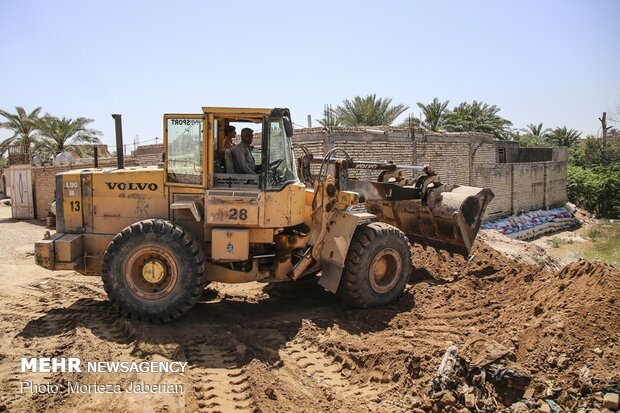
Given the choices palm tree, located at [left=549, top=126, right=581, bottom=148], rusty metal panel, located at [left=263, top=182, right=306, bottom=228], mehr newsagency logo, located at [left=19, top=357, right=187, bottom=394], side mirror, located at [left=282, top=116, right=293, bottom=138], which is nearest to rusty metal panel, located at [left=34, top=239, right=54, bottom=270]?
mehr newsagency logo, located at [left=19, top=357, right=187, bottom=394]

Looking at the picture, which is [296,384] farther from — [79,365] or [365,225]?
[365,225]

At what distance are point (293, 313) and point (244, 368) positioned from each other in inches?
73.9

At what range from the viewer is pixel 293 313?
23.6ft

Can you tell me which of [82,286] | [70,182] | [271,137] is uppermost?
[271,137]

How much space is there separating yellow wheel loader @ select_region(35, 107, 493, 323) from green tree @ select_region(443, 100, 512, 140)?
20.9m

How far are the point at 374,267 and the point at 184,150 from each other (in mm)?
3048

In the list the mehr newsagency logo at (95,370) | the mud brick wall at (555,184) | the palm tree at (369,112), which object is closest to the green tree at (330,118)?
the palm tree at (369,112)

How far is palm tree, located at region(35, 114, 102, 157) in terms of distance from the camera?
24.6 metres

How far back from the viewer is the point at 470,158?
18297 mm

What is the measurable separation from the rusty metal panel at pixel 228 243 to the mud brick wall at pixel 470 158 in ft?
12.3

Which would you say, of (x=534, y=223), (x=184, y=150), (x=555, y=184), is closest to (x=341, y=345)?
(x=184, y=150)

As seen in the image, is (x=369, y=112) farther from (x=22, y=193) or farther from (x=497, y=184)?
(x=22, y=193)

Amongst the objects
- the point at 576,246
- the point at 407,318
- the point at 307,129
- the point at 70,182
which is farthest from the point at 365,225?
the point at 576,246

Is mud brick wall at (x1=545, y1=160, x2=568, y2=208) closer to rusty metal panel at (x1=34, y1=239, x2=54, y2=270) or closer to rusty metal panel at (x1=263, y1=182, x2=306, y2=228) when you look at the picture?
rusty metal panel at (x1=263, y1=182, x2=306, y2=228)
